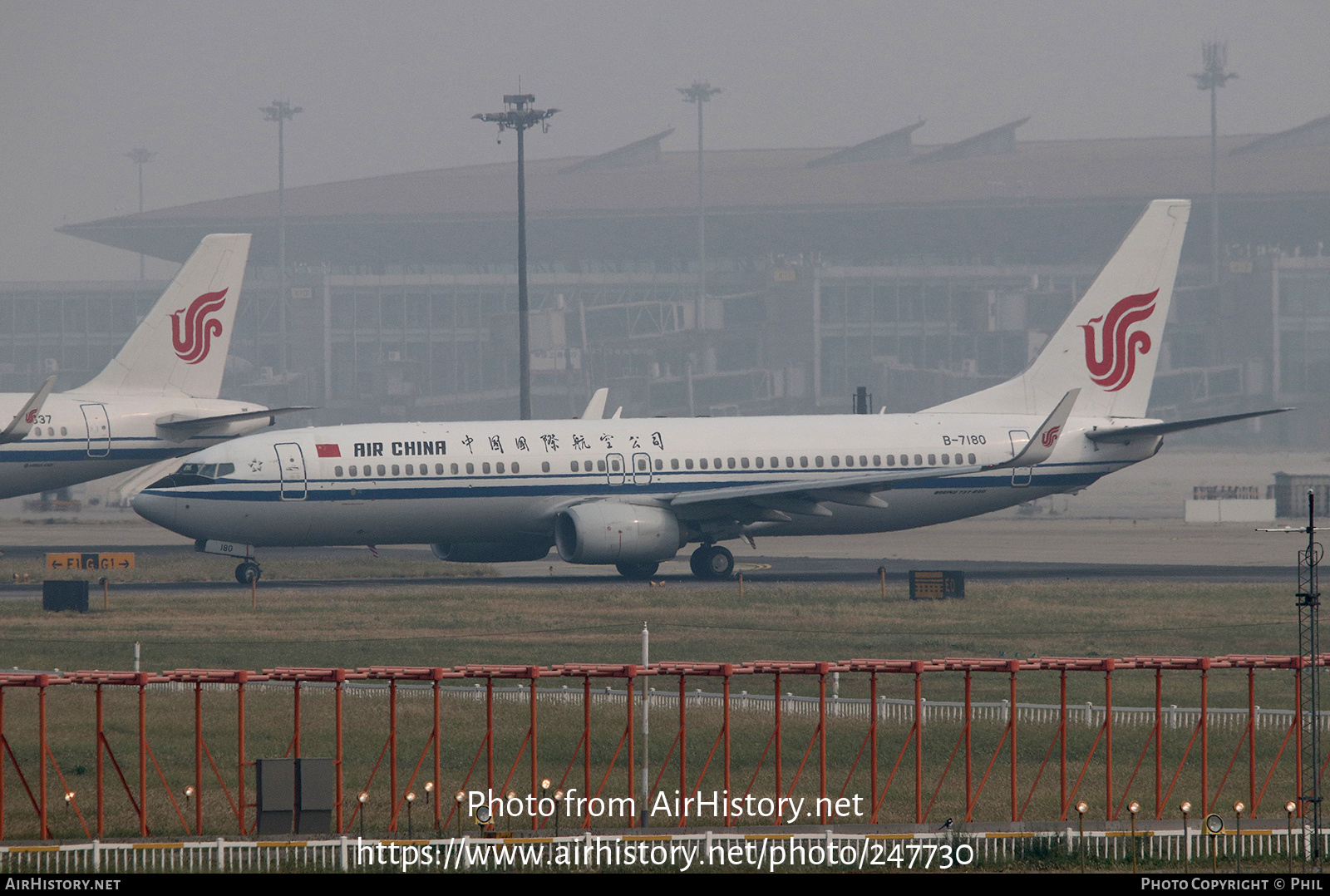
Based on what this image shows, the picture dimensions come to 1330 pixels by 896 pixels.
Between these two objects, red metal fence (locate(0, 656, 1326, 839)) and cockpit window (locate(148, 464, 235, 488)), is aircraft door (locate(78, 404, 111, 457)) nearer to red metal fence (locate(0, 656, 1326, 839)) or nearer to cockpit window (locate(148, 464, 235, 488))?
cockpit window (locate(148, 464, 235, 488))

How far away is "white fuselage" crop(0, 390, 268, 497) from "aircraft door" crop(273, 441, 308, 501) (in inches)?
505

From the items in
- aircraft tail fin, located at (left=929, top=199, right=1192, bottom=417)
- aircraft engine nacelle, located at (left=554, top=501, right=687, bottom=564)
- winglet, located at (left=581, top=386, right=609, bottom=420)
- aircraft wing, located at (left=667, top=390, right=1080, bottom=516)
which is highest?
aircraft tail fin, located at (left=929, top=199, right=1192, bottom=417)

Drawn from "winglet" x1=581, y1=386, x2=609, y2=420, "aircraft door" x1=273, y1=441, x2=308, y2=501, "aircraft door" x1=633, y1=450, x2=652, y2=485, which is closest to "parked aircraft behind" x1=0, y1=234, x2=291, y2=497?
"aircraft door" x1=273, y1=441, x2=308, y2=501

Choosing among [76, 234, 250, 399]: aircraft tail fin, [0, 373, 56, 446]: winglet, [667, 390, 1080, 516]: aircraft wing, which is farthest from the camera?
[76, 234, 250, 399]: aircraft tail fin

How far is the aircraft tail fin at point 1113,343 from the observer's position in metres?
58.5

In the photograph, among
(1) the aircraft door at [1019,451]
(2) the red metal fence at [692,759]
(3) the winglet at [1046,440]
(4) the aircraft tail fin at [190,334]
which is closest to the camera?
(2) the red metal fence at [692,759]

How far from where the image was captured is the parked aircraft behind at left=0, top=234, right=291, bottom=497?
61438 millimetres

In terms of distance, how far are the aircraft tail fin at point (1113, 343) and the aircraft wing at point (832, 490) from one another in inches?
185

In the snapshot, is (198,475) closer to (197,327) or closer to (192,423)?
(192,423)

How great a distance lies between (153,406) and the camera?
63375 millimetres

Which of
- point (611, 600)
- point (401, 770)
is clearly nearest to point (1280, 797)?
point (401, 770)

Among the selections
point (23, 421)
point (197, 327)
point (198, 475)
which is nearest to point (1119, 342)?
point (198, 475)

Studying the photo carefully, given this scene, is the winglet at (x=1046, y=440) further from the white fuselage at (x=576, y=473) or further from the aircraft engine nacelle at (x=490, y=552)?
the aircraft engine nacelle at (x=490, y=552)

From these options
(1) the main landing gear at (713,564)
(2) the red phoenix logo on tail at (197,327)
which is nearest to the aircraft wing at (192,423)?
(2) the red phoenix logo on tail at (197,327)
